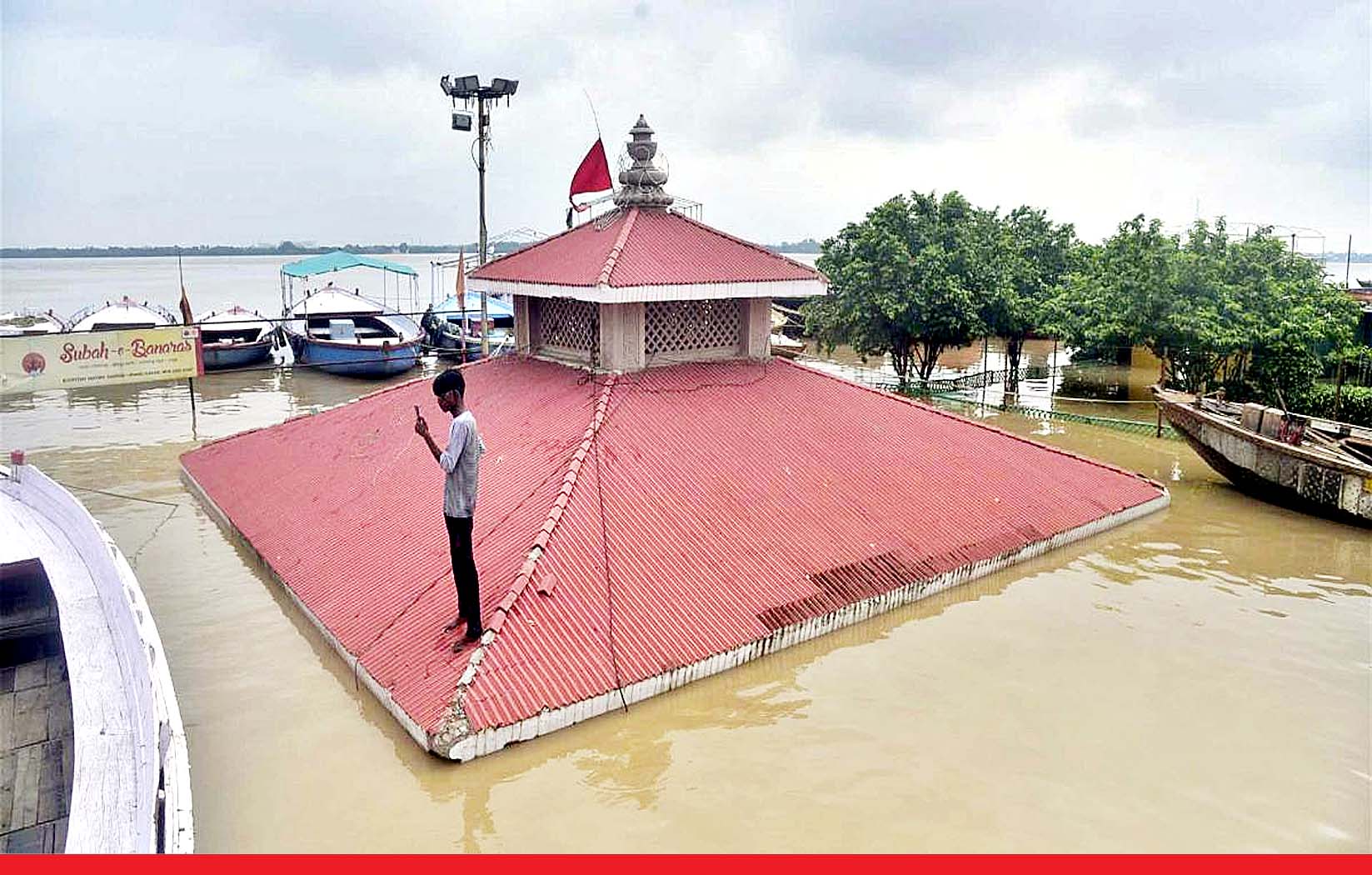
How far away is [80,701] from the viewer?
698cm

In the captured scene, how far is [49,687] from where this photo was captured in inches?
336

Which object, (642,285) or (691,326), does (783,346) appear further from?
(642,285)

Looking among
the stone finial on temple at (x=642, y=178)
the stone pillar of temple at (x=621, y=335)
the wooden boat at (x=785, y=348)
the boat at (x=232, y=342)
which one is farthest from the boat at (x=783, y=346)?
the boat at (x=232, y=342)

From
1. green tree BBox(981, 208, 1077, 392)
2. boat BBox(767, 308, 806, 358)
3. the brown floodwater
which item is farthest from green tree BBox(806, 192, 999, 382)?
the brown floodwater

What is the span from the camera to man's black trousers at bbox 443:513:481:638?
7266mm

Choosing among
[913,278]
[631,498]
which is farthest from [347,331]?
[631,498]

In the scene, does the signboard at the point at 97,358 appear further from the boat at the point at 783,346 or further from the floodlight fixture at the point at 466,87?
the boat at the point at 783,346

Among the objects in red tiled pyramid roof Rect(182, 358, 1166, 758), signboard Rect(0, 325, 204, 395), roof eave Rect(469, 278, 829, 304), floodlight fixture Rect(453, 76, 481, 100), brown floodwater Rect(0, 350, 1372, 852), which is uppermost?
floodlight fixture Rect(453, 76, 481, 100)

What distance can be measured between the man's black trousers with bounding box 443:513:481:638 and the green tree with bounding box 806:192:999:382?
17254mm

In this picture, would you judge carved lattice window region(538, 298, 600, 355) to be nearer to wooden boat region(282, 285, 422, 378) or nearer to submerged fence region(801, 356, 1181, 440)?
submerged fence region(801, 356, 1181, 440)

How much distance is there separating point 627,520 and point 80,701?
4.78 metres

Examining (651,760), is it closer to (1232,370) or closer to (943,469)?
(943,469)

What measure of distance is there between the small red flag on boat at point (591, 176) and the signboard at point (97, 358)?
10.8m

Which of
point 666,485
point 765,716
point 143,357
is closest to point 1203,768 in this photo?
point 765,716
